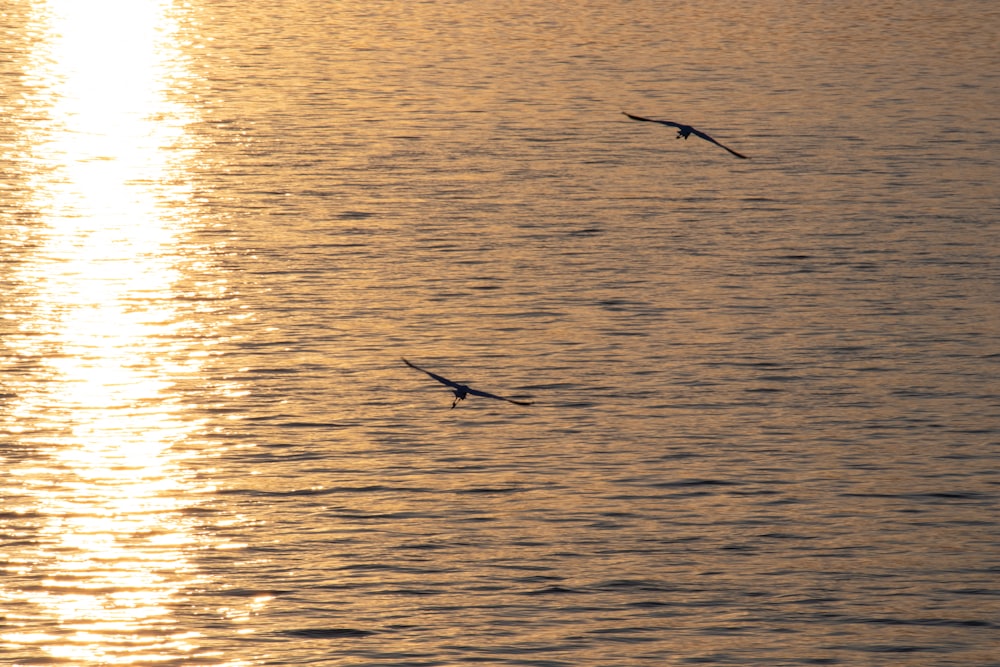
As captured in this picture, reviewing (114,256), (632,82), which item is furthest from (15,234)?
(632,82)

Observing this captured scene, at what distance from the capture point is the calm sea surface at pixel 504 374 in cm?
2648

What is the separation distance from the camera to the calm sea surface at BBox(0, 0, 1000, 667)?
2648 centimetres

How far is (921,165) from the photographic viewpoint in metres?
56.1

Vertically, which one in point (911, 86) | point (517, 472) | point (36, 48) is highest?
point (517, 472)

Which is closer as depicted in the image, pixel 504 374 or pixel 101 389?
pixel 101 389

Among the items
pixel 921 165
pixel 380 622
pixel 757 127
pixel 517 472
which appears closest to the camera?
pixel 380 622

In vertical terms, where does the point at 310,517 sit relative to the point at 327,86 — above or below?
above

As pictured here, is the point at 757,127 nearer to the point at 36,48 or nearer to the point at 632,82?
the point at 632,82

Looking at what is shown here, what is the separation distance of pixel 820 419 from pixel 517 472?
6451mm

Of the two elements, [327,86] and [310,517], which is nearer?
[310,517]

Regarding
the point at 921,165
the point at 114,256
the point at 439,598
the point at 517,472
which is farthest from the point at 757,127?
the point at 439,598

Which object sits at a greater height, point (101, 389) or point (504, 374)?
point (504, 374)

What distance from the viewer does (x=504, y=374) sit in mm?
36469

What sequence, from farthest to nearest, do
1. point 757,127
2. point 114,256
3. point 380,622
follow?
point 757,127
point 114,256
point 380,622
